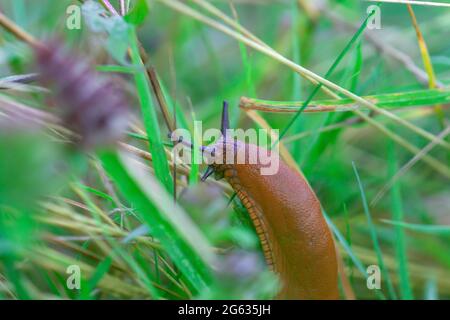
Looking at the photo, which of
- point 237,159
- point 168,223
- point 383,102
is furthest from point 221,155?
point 383,102

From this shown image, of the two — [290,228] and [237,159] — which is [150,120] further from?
[290,228]

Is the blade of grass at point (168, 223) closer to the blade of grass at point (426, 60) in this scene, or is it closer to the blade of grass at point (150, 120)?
the blade of grass at point (150, 120)

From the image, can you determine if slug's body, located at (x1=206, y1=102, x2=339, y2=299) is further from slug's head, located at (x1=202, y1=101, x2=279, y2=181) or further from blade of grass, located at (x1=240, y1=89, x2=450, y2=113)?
blade of grass, located at (x1=240, y1=89, x2=450, y2=113)

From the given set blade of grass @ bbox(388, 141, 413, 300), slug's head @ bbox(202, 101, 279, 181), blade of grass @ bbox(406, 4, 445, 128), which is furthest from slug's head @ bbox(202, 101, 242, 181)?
blade of grass @ bbox(406, 4, 445, 128)

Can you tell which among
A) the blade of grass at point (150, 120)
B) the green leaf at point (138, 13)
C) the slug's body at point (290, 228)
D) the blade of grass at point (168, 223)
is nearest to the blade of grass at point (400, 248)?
the slug's body at point (290, 228)
